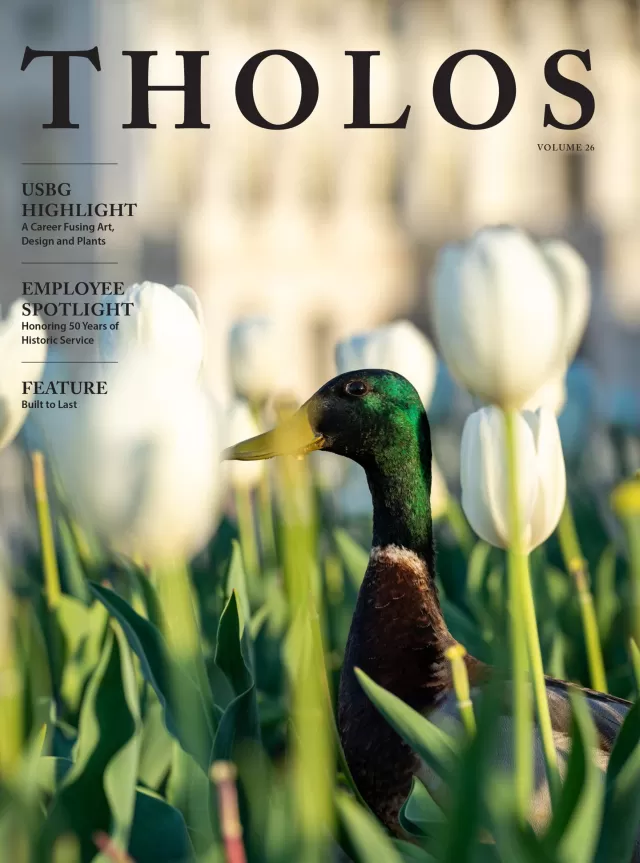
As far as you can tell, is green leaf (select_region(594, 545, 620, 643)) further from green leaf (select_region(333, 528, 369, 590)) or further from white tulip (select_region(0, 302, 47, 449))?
white tulip (select_region(0, 302, 47, 449))

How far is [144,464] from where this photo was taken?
1.66 ft

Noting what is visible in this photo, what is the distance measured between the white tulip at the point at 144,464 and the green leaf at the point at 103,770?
21 centimetres

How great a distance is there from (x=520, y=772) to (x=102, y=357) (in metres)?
0.53

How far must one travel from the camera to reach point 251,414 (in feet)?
5.12

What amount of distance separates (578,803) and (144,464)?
0.97ft

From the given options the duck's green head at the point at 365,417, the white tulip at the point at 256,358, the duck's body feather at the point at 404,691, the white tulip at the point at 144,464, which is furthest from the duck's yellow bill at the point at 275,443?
the white tulip at the point at 256,358

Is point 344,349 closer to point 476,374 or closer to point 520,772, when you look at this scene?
point 476,374

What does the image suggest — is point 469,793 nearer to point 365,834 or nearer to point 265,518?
point 365,834

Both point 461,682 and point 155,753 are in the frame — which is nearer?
point 461,682

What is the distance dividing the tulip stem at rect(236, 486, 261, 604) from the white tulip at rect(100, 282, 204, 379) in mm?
521

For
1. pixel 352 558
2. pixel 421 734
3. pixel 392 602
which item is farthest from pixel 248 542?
pixel 421 734

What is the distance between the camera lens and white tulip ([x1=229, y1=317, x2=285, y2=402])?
1561 mm

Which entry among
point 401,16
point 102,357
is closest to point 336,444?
point 102,357

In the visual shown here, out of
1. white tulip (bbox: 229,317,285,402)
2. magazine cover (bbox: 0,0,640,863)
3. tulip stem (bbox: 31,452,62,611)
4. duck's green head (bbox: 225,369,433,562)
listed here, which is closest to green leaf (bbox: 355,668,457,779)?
magazine cover (bbox: 0,0,640,863)
